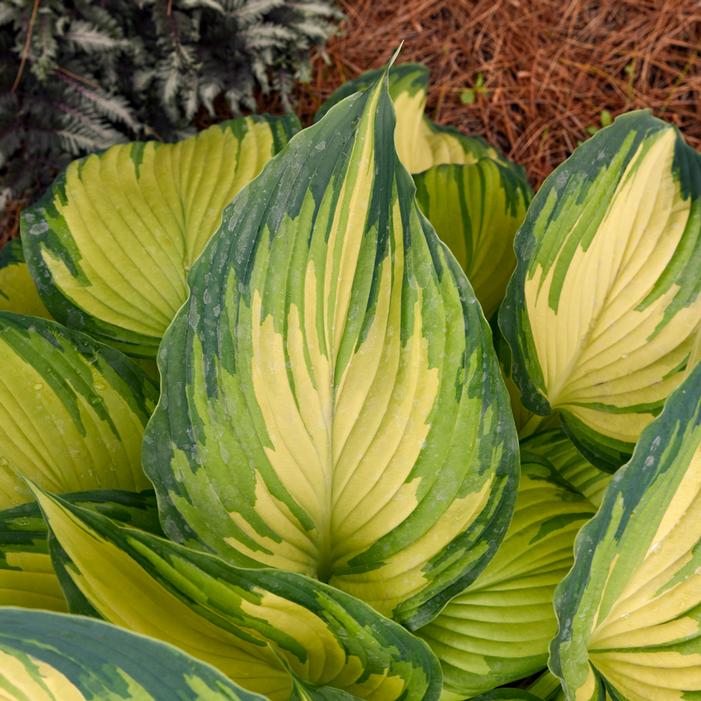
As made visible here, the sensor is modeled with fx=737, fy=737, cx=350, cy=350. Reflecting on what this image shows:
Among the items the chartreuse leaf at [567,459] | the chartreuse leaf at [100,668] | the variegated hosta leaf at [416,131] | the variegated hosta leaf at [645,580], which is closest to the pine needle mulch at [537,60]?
the variegated hosta leaf at [416,131]

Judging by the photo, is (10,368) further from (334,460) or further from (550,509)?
(550,509)

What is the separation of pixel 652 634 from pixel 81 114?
1170 millimetres

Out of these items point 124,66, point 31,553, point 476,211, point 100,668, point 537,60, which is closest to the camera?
point 100,668

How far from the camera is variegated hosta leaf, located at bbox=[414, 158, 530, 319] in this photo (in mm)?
952

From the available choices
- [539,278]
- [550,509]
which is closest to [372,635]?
[550,509]

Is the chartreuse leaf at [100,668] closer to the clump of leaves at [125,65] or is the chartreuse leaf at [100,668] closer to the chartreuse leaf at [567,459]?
the chartreuse leaf at [567,459]

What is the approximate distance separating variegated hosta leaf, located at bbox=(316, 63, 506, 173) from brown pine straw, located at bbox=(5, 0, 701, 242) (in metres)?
0.35

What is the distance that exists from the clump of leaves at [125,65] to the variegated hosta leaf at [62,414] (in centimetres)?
61

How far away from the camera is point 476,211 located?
3.14 ft

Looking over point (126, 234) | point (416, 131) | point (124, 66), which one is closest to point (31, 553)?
point (126, 234)

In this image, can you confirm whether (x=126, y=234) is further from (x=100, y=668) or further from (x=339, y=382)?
(x=100, y=668)

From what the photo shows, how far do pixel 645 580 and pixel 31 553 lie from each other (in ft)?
1.80

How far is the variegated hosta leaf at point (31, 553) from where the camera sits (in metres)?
0.68

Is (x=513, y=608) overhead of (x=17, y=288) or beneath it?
beneath
